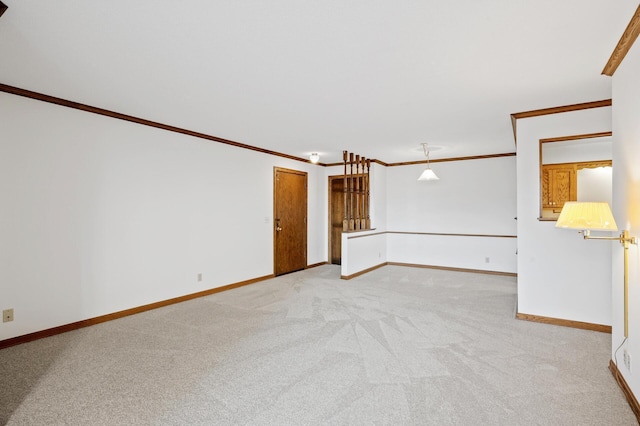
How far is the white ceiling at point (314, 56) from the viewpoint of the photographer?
197cm

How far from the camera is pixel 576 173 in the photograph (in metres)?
6.08

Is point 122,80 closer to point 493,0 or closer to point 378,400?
point 493,0

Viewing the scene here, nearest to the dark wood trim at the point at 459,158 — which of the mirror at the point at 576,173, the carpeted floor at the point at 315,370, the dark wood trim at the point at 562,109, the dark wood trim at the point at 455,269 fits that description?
the mirror at the point at 576,173

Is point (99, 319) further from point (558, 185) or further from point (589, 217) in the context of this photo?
point (558, 185)

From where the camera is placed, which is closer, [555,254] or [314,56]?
[314,56]

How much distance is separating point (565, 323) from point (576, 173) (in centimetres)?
366

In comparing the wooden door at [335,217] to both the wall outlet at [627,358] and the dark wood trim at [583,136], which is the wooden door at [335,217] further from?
the wall outlet at [627,358]

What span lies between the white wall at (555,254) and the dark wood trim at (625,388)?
1.12 meters

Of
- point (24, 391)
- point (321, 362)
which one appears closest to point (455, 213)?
point (321, 362)

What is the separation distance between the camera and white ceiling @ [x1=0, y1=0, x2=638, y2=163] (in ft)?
6.45

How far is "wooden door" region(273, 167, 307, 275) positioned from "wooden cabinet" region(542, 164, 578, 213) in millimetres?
4804

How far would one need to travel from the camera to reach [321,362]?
279 cm

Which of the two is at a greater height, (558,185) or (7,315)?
(558,185)

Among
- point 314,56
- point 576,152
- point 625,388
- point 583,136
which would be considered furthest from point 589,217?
point 576,152
